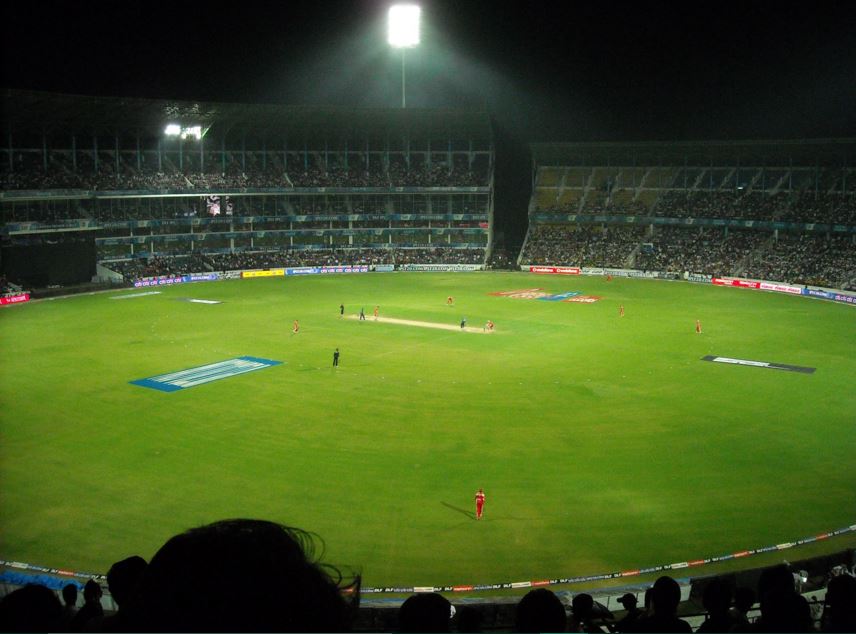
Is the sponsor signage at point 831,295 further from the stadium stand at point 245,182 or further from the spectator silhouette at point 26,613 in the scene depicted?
the spectator silhouette at point 26,613

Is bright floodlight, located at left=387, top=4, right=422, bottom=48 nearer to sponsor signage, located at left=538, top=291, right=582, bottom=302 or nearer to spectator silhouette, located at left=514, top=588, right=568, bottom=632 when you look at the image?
sponsor signage, located at left=538, top=291, right=582, bottom=302

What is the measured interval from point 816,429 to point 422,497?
58.2 ft

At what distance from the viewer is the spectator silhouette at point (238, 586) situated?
2.43 metres

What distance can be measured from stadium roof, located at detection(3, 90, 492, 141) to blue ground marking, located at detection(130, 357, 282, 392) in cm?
4190

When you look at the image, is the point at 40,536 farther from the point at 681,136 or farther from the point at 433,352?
the point at 681,136

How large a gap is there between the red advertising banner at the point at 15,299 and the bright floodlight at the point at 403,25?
155 ft

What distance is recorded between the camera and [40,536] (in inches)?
826

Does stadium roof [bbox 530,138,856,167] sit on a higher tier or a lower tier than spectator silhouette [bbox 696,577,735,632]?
higher

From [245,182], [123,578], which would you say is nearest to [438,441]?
[123,578]

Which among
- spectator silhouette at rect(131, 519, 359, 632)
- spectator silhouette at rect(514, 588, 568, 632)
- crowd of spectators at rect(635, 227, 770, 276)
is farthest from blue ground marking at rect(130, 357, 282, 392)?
crowd of spectators at rect(635, 227, 770, 276)

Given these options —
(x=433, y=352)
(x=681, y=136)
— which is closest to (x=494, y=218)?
(x=681, y=136)

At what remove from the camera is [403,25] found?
85.9m

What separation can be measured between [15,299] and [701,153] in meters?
79.5

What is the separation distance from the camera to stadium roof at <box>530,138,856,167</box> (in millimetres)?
85312
